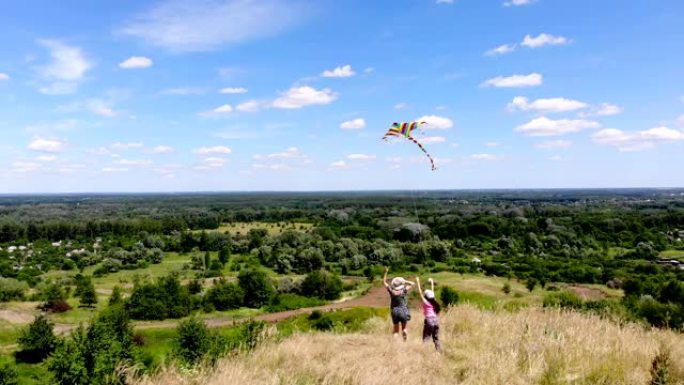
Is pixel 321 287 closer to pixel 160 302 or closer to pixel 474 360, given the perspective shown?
pixel 160 302

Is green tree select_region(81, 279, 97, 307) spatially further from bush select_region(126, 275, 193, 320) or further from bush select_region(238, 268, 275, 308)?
bush select_region(238, 268, 275, 308)

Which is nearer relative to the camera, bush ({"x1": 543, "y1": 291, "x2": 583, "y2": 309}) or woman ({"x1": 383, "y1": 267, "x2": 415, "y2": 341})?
woman ({"x1": 383, "y1": 267, "x2": 415, "y2": 341})

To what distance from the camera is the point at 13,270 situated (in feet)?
242

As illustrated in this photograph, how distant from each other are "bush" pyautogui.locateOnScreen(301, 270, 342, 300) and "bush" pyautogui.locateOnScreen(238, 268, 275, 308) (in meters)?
4.08

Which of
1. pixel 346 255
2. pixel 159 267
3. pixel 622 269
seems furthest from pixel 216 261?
pixel 622 269

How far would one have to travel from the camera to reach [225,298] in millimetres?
52531

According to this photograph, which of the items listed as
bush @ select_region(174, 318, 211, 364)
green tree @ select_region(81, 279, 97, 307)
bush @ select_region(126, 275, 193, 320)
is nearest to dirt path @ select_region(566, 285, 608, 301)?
bush @ select_region(174, 318, 211, 364)

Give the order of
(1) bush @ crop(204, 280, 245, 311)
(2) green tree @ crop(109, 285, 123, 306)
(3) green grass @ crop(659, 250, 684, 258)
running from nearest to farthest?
(2) green tree @ crop(109, 285, 123, 306) < (1) bush @ crop(204, 280, 245, 311) < (3) green grass @ crop(659, 250, 684, 258)

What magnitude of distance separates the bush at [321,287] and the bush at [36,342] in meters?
27.3

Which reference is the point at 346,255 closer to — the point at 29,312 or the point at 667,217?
the point at 29,312

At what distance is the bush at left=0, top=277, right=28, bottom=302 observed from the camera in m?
54.9

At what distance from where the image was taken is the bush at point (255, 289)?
53.6 metres

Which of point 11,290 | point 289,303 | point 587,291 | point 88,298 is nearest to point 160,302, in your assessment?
point 88,298

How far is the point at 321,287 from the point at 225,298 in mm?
10627
